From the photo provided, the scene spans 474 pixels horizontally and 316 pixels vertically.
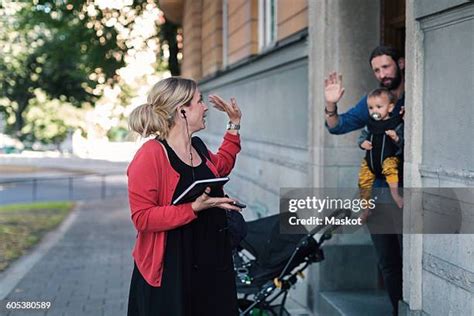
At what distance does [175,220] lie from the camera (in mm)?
3748

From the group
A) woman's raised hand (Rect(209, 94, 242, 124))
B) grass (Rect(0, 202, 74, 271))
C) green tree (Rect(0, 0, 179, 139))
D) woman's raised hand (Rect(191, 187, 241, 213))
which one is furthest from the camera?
green tree (Rect(0, 0, 179, 139))

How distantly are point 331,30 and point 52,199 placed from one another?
2025 centimetres

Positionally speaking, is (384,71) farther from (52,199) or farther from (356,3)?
(52,199)

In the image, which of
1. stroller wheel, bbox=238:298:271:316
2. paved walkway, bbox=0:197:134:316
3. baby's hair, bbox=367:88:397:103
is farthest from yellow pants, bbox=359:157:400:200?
paved walkway, bbox=0:197:134:316

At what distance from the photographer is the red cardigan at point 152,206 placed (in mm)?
3750

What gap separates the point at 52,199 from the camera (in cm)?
2570

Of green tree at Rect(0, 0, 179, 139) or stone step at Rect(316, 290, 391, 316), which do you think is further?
green tree at Rect(0, 0, 179, 139)

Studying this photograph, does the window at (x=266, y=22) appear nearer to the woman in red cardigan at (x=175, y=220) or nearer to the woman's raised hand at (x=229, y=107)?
the woman's raised hand at (x=229, y=107)

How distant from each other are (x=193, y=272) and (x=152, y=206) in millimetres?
422

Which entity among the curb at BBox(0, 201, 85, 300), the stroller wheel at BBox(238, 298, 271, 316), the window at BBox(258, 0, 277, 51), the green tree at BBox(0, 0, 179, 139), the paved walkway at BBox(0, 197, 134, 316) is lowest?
the curb at BBox(0, 201, 85, 300)

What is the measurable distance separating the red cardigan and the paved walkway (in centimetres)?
368

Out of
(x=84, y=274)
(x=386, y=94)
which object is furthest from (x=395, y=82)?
(x=84, y=274)

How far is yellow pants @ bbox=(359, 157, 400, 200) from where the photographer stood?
5176 millimetres

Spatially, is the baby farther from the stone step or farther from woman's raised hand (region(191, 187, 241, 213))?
woman's raised hand (region(191, 187, 241, 213))
